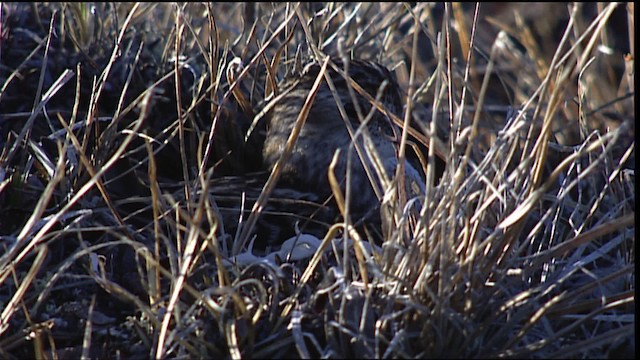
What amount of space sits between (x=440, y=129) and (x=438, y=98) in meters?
1.51

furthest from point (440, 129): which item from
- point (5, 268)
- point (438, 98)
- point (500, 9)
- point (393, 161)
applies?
point (500, 9)

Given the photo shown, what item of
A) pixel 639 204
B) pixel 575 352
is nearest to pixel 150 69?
pixel 639 204

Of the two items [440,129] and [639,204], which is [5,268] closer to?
[639,204]

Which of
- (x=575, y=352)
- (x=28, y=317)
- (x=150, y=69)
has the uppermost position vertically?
(x=150, y=69)

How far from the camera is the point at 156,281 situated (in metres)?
2.31

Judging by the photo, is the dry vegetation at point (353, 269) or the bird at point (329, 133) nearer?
the dry vegetation at point (353, 269)

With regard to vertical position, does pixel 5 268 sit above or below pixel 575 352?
above

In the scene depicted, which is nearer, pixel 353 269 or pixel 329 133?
pixel 353 269

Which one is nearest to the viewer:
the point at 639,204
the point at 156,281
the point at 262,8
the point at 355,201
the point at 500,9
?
the point at 156,281

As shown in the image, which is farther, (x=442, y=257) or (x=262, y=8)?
(x=262, y=8)

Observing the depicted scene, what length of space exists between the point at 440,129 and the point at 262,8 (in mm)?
1254

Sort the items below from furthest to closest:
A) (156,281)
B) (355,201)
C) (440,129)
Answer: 1. (440,129)
2. (355,201)
3. (156,281)

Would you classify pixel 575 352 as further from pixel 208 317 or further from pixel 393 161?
pixel 393 161

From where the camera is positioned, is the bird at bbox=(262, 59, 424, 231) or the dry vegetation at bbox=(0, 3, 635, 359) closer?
the dry vegetation at bbox=(0, 3, 635, 359)
